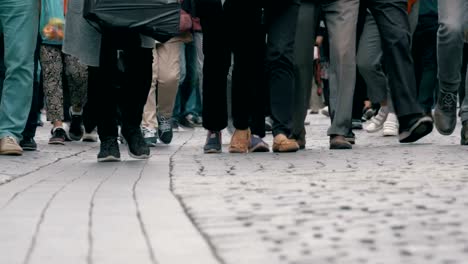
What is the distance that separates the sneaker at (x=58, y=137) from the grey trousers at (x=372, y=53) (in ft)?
9.44

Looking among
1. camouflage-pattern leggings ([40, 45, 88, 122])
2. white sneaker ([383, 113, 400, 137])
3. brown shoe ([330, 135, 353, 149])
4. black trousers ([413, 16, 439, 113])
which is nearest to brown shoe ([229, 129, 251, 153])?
brown shoe ([330, 135, 353, 149])

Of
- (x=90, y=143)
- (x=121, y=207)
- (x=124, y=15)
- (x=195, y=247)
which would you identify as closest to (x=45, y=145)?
(x=90, y=143)

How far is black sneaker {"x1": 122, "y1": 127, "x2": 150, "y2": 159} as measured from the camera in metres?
8.69

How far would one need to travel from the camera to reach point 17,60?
9547mm

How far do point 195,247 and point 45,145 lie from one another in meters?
7.91

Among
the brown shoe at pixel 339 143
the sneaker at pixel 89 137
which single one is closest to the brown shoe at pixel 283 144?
the brown shoe at pixel 339 143

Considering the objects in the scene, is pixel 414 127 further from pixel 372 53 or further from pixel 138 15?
pixel 138 15

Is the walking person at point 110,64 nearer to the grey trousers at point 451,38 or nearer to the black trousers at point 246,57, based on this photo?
the black trousers at point 246,57

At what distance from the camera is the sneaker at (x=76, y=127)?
12594 mm

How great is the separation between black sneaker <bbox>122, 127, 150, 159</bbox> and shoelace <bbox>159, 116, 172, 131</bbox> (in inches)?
121

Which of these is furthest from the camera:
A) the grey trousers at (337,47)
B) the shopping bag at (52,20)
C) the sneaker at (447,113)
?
the shopping bag at (52,20)

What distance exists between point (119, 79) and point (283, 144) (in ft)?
4.47

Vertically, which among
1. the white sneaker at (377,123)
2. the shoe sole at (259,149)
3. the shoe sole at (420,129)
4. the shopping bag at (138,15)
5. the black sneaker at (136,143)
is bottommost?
the white sneaker at (377,123)

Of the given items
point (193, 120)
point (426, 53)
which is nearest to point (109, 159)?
point (426, 53)
